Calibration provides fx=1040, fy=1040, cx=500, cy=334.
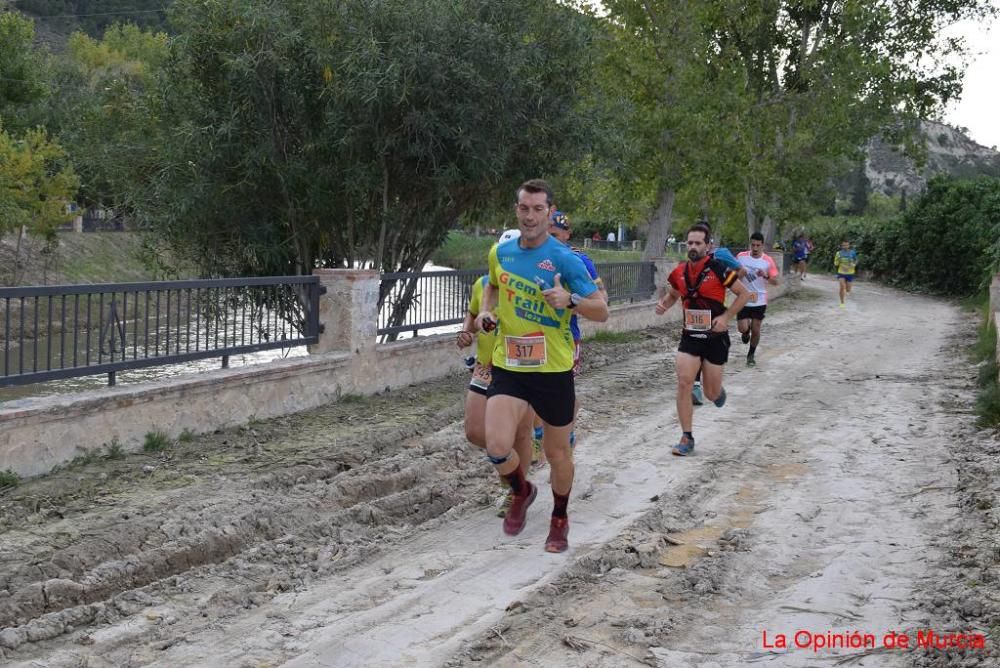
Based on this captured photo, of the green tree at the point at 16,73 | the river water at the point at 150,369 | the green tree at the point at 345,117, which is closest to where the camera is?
the river water at the point at 150,369

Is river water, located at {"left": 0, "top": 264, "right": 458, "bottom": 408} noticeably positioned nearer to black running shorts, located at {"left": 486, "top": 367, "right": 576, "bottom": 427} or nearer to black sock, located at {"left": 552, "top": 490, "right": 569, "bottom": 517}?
black running shorts, located at {"left": 486, "top": 367, "right": 576, "bottom": 427}

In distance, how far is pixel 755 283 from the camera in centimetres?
1488

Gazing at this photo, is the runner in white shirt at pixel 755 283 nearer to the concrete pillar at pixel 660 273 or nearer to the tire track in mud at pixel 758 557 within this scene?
the tire track in mud at pixel 758 557

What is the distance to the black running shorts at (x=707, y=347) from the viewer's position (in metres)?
9.52

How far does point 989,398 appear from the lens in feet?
37.8

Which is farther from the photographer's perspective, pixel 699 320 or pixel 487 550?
pixel 699 320

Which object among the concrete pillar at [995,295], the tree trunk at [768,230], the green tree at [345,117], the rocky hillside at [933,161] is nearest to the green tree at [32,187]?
the green tree at [345,117]

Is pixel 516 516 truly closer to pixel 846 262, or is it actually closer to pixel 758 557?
pixel 758 557

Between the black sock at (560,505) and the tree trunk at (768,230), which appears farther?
the tree trunk at (768,230)

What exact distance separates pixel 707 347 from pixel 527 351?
377cm

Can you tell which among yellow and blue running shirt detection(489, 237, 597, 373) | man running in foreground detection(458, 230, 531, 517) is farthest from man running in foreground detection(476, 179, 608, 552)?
man running in foreground detection(458, 230, 531, 517)

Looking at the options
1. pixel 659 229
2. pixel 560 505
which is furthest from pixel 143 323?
pixel 659 229

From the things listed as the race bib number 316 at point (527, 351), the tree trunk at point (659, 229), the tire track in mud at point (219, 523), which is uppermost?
the tree trunk at point (659, 229)

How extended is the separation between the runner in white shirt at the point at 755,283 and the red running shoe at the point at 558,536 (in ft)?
26.7
